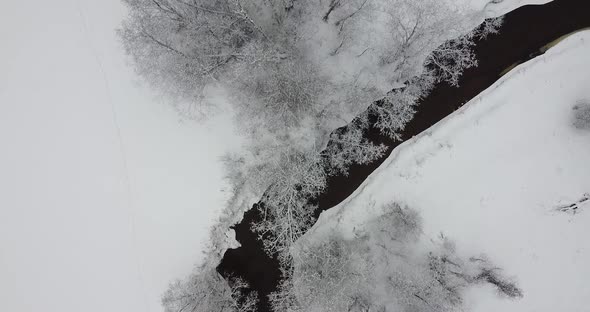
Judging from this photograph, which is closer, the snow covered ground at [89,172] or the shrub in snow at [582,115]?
the shrub in snow at [582,115]

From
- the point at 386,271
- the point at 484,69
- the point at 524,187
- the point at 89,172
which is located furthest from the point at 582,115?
the point at 89,172

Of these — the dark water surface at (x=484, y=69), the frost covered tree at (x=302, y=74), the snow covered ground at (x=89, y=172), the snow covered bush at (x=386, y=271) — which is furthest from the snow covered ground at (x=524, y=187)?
the snow covered ground at (x=89, y=172)

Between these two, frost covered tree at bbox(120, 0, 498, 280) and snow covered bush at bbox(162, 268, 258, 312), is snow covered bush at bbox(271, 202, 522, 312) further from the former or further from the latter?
snow covered bush at bbox(162, 268, 258, 312)

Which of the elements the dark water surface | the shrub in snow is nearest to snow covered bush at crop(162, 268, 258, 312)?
the dark water surface

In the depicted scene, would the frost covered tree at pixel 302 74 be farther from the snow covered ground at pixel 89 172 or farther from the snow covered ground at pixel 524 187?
the snow covered ground at pixel 524 187

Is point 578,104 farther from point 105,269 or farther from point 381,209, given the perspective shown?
point 105,269
